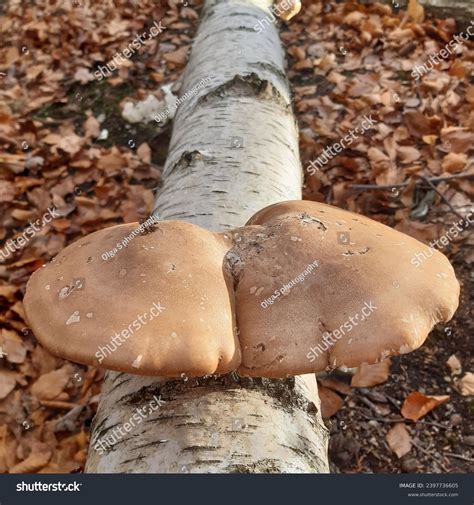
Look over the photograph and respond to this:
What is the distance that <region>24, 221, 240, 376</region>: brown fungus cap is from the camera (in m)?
1.49

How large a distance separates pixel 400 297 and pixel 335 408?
62.2 inches

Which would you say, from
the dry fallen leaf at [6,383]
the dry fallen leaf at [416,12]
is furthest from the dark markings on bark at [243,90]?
the dry fallen leaf at [416,12]

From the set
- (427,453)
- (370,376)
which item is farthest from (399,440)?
(370,376)

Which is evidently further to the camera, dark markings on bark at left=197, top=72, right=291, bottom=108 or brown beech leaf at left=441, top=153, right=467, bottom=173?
brown beech leaf at left=441, top=153, right=467, bottom=173

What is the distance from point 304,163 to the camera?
4379 mm

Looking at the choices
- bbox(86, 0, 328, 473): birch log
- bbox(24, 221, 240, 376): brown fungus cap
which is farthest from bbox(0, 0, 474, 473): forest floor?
bbox(24, 221, 240, 376): brown fungus cap

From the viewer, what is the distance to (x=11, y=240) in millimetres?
4102

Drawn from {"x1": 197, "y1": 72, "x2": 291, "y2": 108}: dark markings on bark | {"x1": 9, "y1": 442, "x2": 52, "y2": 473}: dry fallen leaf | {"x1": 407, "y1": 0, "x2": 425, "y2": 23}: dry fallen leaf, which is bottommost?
{"x1": 9, "y1": 442, "x2": 52, "y2": 473}: dry fallen leaf

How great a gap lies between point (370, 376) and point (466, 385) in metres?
0.50

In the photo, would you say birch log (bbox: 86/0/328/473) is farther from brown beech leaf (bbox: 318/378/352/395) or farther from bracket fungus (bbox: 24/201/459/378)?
brown beech leaf (bbox: 318/378/352/395)

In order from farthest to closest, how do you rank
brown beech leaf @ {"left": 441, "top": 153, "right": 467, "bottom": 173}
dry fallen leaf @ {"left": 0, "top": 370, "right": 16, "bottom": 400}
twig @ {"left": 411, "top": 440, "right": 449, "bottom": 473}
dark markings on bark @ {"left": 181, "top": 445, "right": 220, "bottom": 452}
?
brown beech leaf @ {"left": 441, "top": 153, "right": 467, "bottom": 173} → dry fallen leaf @ {"left": 0, "top": 370, "right": 16, "bottom": 400} → twig @ {"left": 411, "top": 440, "right": 449, "bottom": 473} → dark markings on bark @ {"left": 181, "top": 445, "right": 220, "bottom": 452}

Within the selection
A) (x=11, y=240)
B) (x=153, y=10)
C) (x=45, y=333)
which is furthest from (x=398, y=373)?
(x=153, y=10)

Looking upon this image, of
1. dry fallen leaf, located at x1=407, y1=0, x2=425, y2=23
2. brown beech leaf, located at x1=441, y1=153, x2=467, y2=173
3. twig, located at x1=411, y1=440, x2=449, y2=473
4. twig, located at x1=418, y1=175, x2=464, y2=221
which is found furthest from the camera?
dry fallen leaf, located at x1=407, y1=0, x2=425, y2=23

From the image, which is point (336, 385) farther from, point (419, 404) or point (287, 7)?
point (287, 7)
